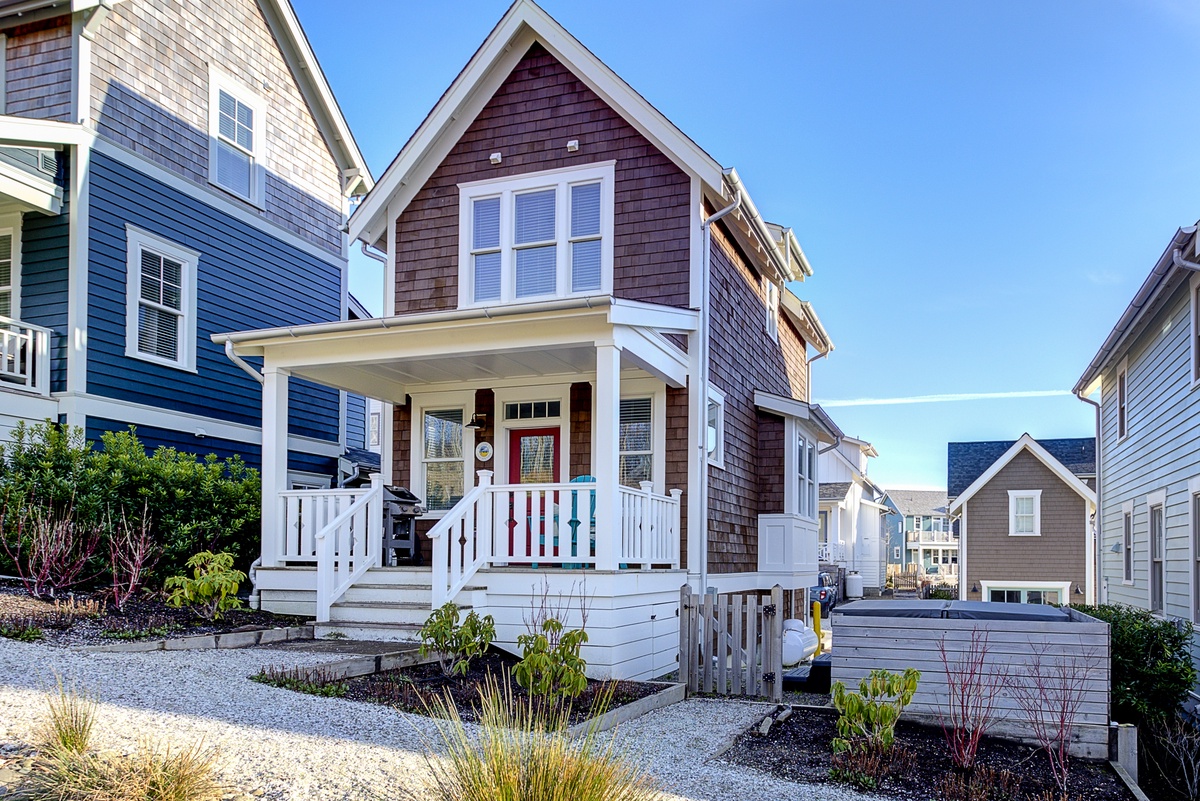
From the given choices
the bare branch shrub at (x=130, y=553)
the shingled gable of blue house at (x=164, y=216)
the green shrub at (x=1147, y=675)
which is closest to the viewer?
the green shrub at (x=1147, y=675)

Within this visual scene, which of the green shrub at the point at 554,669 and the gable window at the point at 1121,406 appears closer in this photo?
the green shrub at the point at 554,669

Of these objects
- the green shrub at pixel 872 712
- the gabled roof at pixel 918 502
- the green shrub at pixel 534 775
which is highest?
the green shrub at pixel 534 775

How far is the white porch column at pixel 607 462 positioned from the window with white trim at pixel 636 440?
2.54 m

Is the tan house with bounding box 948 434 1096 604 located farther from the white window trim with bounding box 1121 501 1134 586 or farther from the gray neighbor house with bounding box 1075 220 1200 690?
the white window trim with bounding box 1121 501 1134 586

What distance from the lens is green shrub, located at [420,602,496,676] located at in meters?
8.64

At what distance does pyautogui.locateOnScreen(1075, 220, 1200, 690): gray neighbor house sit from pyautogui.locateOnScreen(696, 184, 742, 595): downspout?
515 centimetres

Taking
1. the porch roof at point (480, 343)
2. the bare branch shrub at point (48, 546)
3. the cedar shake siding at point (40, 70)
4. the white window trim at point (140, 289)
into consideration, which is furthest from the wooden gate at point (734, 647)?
the cedar shake siding at point (40, 70)

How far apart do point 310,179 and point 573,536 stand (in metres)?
10.4

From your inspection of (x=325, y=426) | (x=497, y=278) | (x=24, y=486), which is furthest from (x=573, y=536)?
(x=325, y=426)

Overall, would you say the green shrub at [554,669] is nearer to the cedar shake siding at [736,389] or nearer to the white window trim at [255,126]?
the cedar shake siding at [736,389]

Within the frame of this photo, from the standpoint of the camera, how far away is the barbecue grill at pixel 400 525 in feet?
40.3

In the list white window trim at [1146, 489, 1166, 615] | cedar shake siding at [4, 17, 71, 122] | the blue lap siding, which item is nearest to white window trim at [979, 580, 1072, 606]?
white window trim at [1146, 489, 1166, 615]

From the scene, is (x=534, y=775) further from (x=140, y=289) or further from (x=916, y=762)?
(x=140, y=289)

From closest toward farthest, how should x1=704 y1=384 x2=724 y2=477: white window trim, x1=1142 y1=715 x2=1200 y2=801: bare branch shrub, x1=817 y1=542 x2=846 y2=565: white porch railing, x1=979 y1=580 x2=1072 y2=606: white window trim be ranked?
x1=1142 y1=715 x2=1200 y2=801: bare branch shrub, x1=704 y1=384 x2=724 y2=477: white window trim, x1=979 y1=580 x2=1072 y2=606: white window trim, x1=817 y1=542 x2=846 y2=565: white porch railing
